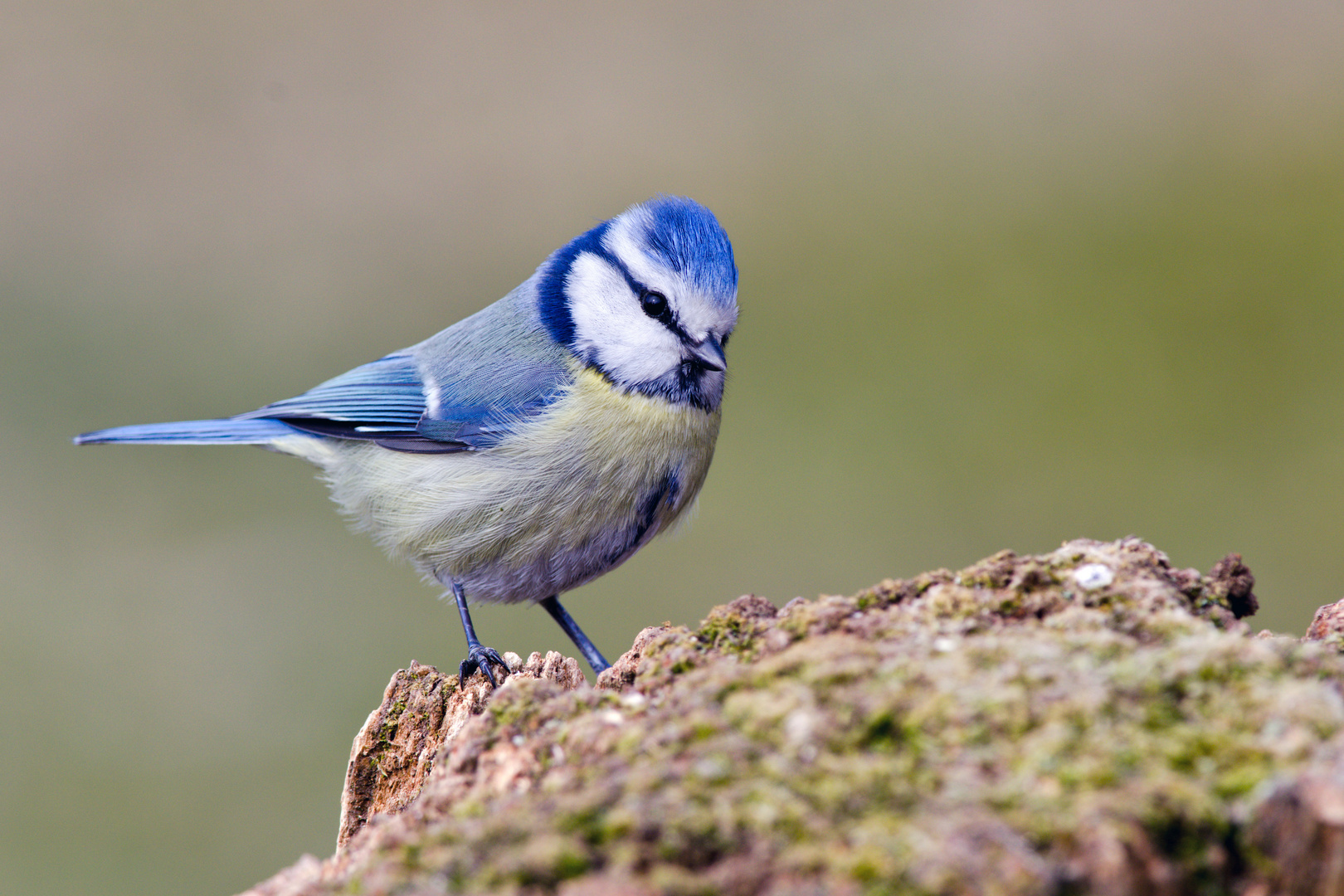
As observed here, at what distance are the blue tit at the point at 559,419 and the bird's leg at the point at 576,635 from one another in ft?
0.23

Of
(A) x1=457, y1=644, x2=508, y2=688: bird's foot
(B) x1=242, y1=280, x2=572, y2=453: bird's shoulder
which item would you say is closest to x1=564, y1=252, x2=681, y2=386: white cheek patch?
(B) x1=242, y1=280, x2=572, y2=453: bird's shoulder

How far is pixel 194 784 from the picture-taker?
5156mm

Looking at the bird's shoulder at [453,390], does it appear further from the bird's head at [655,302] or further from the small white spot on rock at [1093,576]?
the small white spot on rock at [1093,576]

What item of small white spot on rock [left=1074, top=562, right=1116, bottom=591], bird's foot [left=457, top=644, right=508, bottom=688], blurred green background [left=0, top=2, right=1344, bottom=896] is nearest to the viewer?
small white spot on rock [left=1074, top=562, right=1116, bottom=591]

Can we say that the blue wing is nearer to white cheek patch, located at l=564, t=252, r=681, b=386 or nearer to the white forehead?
white cheek patch, located at l=564, t=252, r=681, b=386

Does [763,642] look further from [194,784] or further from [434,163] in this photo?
[434,163]

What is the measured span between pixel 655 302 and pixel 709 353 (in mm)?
211

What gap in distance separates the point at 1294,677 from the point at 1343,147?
23.1ft

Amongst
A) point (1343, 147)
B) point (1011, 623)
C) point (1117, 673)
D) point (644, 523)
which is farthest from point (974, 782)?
point (1343, 147)

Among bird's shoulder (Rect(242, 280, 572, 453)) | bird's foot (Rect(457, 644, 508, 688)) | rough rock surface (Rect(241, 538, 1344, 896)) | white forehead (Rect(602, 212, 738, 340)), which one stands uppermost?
bird's shoulder (Rect(242, 280, 572, 453))

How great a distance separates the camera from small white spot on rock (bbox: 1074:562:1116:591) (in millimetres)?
1720

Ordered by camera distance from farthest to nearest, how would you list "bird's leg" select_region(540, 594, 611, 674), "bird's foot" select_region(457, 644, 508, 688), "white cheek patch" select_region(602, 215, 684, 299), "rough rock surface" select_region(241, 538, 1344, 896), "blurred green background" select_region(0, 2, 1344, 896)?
"blurred green background" select_region(0, 2, 1344, 896)
"bird's leg" select_region(540, 594, 611, 674)
"white cheek patch" select_region(602, 215, 684, 299)
"bird's foot" select_region(457, 644, 508, 688)
"rough rock surface" select_region(241, 538, 1344, 896)

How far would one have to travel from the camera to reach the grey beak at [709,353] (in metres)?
2.93

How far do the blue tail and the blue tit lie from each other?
252 millimetres
